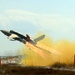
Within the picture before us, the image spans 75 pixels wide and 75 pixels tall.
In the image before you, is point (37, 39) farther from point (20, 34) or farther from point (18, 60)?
point (18, 60)

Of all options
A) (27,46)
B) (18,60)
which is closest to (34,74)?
(27,46)

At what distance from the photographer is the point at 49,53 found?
6191cm

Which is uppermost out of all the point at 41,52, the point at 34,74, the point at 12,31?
the point at 12,31

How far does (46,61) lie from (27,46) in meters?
4.49

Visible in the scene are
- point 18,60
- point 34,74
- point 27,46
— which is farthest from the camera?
point 18,60

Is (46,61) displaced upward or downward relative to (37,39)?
downward

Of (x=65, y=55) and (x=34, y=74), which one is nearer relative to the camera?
(x=34, y=74)

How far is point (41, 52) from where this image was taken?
204 ft

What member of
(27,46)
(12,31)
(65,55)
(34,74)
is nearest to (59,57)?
(65,55)

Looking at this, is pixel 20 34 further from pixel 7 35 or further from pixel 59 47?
pixel 59 47

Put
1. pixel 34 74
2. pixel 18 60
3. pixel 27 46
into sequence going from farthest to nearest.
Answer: pixel 18 60, pixel 27 46, pixel 34 74

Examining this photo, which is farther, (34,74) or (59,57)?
(59,57)

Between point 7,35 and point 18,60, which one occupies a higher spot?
point 7,35

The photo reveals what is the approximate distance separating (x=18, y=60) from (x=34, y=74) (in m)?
34.0
